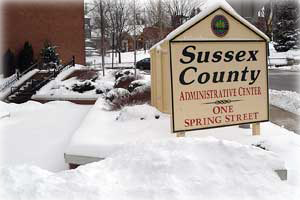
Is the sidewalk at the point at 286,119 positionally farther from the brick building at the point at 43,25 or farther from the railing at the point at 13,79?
the brick building at the point at 43,25

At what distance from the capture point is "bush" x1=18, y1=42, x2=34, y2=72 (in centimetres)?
2311

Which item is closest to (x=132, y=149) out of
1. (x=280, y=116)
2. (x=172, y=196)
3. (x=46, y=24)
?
(x=172, y=196)

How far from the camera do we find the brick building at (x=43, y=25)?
23.6 metres

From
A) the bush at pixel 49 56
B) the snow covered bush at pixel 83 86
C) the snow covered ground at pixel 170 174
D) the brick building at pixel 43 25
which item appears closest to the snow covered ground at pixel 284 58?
the brick building at pixel 43 25

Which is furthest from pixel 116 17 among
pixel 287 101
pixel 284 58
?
pixel 287 101

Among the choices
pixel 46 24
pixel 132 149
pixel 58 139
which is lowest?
pixel 58 139

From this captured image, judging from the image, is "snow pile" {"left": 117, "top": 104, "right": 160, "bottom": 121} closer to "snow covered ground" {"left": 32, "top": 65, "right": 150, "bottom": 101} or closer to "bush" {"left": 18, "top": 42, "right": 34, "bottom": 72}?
"snow covered ground" {"left": 32, "top": 65, "right": 150, "bottom": 101}

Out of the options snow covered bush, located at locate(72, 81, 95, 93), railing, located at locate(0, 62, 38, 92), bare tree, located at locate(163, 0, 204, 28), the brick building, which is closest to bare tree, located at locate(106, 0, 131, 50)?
bare tree, located at locate(163, 0, 204, 28)

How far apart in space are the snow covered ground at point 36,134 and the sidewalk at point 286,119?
550 centimetres

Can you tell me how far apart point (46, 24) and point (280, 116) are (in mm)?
18596

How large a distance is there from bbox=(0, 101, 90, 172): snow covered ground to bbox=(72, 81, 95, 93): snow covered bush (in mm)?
4156

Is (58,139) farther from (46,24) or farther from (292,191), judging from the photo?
(46,24)

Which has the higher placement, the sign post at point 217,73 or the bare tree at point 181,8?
the bare tree at point 181,8

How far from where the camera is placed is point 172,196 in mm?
3518
